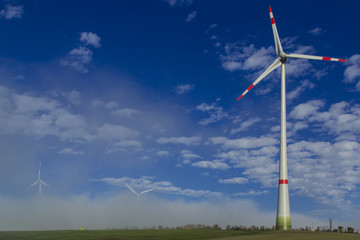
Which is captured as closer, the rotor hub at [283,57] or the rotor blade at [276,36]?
the rotor hub at [283,57]

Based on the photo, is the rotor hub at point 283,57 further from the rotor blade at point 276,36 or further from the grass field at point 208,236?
the grass field at point 208,236

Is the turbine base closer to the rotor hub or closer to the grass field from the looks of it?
the grass field

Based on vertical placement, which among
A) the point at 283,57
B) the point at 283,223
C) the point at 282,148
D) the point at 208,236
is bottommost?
the point at 208,236

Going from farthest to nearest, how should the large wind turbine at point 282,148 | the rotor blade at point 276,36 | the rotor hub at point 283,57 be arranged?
the rotor blade at point 276,36
the rotor hub at point 283,57
the large wind turbine at point 282,148

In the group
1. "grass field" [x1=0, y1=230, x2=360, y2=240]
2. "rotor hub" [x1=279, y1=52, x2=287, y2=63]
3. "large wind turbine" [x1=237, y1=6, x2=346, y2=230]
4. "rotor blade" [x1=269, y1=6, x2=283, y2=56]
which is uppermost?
"rotor blade" [x1=269, y1=6, x2=283, y2=56]

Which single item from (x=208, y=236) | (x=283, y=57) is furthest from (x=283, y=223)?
(x=283, y=57)

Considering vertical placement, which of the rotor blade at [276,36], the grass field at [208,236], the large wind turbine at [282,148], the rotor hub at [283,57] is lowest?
the grass field at [208,236]

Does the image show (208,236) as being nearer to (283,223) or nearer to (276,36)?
(283,223)

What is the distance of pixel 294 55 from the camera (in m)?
110

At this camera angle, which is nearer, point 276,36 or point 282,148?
point 282,148

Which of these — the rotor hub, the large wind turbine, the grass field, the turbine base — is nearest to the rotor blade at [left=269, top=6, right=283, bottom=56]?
the large wind turbine

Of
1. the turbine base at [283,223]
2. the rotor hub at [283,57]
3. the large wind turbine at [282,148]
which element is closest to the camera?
the turbine base at [283,223]

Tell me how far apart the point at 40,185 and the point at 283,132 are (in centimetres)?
12354

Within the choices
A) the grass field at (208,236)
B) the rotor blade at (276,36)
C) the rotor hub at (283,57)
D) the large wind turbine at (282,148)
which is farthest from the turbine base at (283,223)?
the rotor blade at (276,36)
